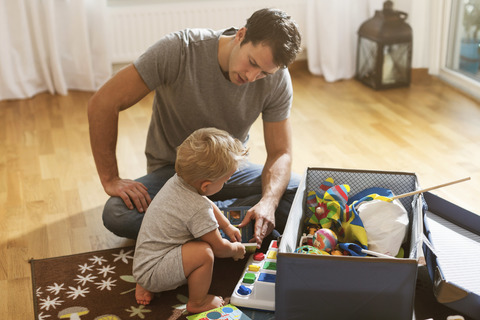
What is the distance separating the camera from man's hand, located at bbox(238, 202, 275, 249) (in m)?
1.72

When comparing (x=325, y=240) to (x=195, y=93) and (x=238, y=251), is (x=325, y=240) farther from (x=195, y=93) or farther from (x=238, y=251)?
(x=195, y=93)

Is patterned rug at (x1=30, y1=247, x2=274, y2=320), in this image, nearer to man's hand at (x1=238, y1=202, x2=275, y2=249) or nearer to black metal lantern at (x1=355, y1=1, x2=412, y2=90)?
man's hand at (x1=238, y1=202, x2=275, y2=249)

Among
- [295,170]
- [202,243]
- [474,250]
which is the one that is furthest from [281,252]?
[295,170]

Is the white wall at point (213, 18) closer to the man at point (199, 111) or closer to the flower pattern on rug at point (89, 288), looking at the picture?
the man at point (199, 111)

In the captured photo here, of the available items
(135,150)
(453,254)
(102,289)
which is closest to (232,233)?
(102,289)

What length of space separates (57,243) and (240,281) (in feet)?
2.25

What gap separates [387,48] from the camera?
3.37 meters

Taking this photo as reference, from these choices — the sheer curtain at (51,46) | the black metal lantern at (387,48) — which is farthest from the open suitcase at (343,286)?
the sheer curtain at (51,46)

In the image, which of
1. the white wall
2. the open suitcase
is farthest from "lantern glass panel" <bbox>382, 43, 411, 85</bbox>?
the open suitcase

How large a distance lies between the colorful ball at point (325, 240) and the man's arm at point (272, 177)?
20 cm

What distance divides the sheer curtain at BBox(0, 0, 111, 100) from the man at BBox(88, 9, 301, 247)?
1.60m

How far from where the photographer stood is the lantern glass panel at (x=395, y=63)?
3.38m

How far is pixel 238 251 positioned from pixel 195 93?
0.51 metres

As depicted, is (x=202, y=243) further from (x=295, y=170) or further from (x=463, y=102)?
(x=463, y=102)
